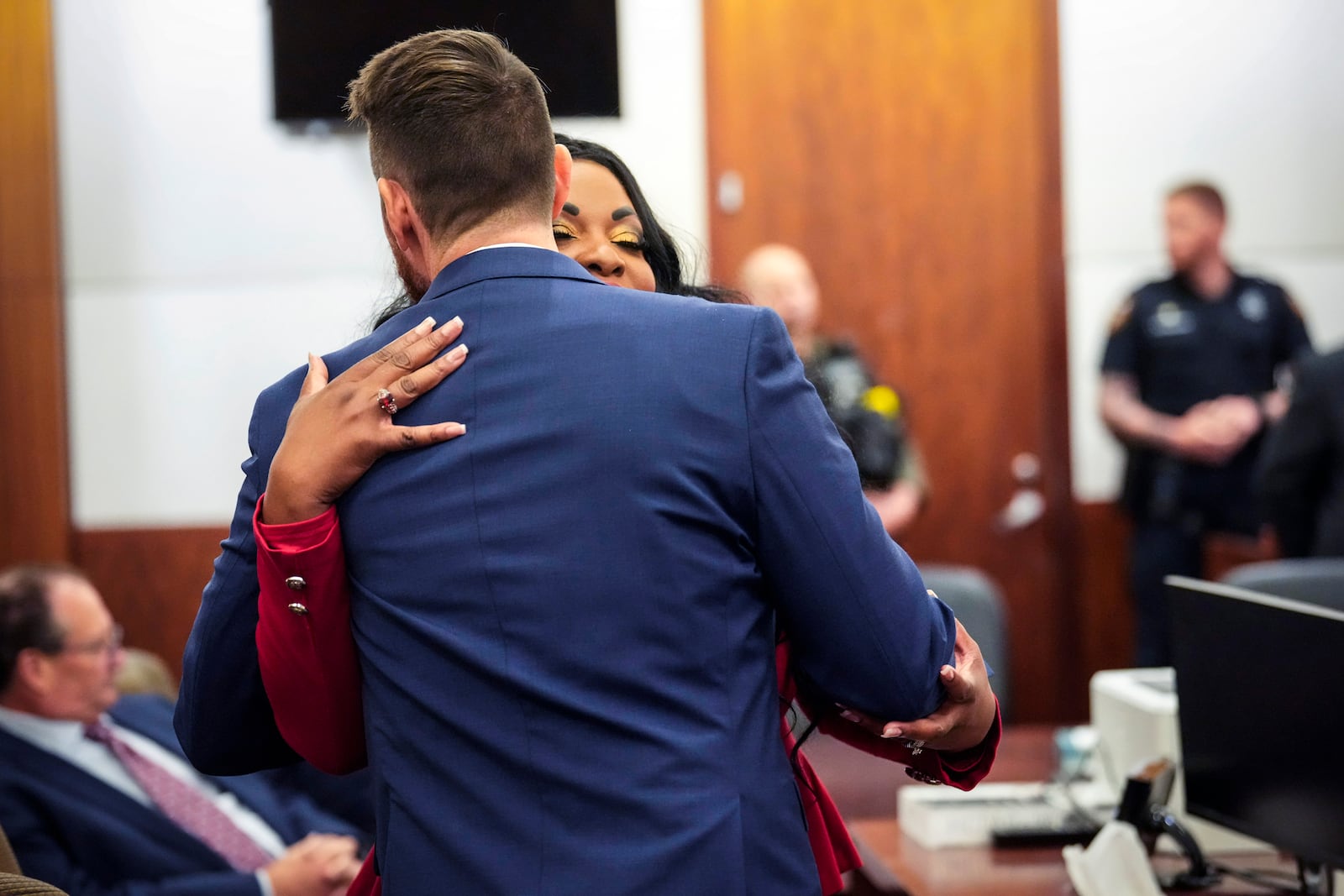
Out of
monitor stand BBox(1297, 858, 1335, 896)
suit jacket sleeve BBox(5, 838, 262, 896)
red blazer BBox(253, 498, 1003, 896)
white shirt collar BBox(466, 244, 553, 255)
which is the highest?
white shirt collar BBox(466, 244, 553, 255)

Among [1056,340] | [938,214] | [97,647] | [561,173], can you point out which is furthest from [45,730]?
[1056,340]

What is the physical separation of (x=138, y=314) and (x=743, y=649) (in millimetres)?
4150

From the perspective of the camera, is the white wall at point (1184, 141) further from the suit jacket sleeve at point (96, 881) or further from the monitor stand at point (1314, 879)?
the suit jacket sleeve at point (96, 881)

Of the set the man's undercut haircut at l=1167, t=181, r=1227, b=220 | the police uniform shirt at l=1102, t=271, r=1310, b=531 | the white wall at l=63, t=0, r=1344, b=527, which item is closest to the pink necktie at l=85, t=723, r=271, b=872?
the white wall at l=63, t=0, r=1344, b=527

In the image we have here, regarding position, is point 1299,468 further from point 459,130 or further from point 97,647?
point 459,130

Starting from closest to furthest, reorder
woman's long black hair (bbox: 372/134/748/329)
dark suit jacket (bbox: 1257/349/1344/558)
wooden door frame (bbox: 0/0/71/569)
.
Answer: woman's long black hair (bbox: 372/134/748/329), dark suit jacket (bbox: 1257/349/1344/558), wooden door frame (bbox: 0/0/71/569)

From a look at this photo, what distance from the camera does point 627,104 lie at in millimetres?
4906

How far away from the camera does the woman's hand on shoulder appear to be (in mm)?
1171

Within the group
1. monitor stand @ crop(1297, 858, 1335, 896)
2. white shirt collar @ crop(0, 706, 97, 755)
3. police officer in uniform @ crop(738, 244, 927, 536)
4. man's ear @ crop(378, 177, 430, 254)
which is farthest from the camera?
police officer in uniform @ crop(738, 244, 927, 536)

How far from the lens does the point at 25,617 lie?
8.27 feet

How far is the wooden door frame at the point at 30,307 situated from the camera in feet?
15.6

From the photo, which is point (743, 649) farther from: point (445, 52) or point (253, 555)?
point (445, 52)

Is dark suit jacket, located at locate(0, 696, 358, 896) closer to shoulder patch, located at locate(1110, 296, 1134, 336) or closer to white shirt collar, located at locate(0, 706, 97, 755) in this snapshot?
white shirt collar, located at locate(0, 706, 97, 755)

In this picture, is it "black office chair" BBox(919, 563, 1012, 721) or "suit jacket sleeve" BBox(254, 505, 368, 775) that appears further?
"black office chair" BBox(919, 563, 1012, 721)
